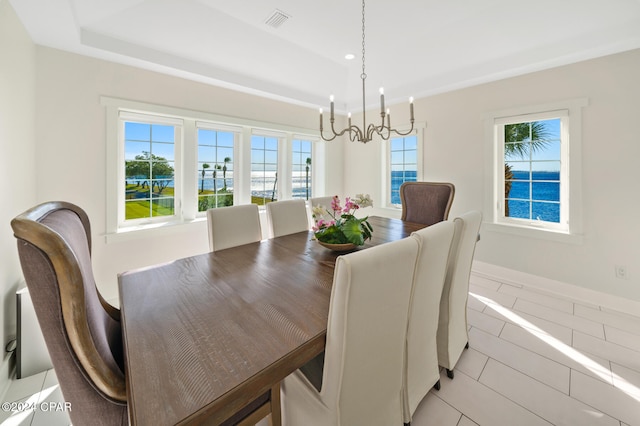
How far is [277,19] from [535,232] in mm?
3654

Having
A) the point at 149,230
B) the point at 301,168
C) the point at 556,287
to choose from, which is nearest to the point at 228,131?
the point at 301,168

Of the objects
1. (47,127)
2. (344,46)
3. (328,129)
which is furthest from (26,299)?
(328,129)

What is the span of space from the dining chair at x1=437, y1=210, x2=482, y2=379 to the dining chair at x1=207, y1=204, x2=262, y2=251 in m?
1.54

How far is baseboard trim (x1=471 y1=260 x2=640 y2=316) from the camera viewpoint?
99.8 inches

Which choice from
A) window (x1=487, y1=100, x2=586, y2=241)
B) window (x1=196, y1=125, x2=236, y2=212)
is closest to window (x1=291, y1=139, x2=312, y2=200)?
window (x1=196, y1=125, x2=236, y2=212)

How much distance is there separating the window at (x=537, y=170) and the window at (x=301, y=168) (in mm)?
2721

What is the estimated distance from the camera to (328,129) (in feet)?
14.9

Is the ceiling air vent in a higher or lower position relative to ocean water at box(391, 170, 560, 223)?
higher

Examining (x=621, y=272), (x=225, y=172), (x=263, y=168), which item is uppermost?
(x=263, y=168)

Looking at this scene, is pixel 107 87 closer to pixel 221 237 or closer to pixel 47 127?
pixel 47 127

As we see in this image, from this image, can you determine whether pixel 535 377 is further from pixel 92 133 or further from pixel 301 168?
pixel 92 133

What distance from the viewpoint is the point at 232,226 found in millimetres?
2217

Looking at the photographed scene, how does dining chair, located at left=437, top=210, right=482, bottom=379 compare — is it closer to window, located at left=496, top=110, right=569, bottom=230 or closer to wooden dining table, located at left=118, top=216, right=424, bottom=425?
wooden dining table, located at left=118, top=216, right=424, bottom=425

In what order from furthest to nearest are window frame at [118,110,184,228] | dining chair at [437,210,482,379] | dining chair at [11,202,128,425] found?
window frame at [118,110,184,228] → dining chair at [437,210,482,379] → dining chair at [11,202,128,425]
